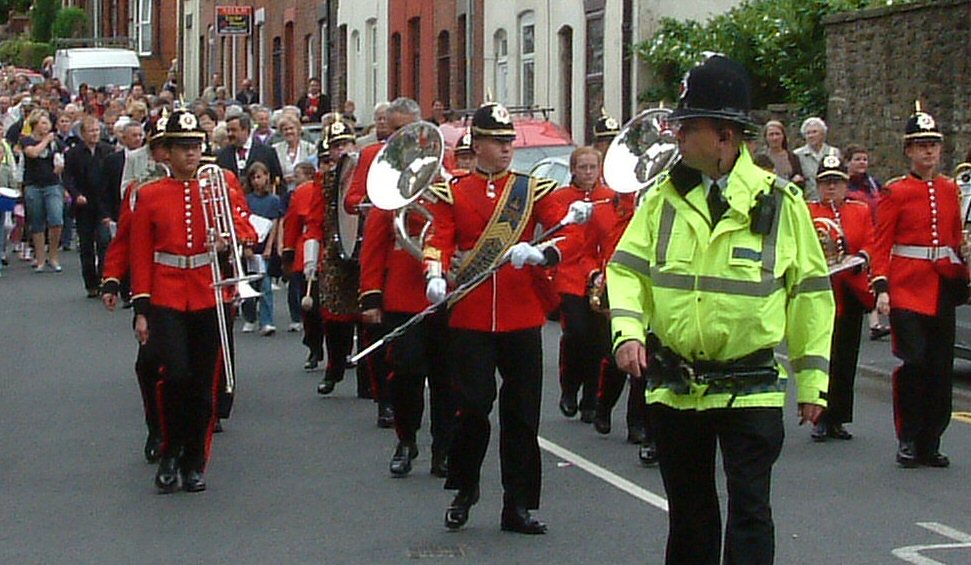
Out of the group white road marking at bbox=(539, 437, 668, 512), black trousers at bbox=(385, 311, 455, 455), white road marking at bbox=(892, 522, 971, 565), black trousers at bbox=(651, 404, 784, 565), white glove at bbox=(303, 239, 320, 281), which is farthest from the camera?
white glove at bbox=(303, 239, 320, 281)

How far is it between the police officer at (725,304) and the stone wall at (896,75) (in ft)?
52.3

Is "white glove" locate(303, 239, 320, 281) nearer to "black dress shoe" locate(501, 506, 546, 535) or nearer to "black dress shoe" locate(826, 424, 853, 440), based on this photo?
"black dress shoe" locate(826, 424, 853, 440)

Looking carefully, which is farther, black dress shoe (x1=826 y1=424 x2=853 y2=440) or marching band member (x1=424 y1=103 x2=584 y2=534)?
black dress shoe (x1=826 y1=424 x2=853 y2=440)

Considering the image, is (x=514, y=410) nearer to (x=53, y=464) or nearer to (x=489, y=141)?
(x=489, y=141)

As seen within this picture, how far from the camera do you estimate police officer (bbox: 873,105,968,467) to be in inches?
448

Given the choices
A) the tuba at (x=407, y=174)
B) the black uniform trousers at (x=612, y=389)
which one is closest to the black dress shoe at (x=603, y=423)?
the black uniform trousers at (x=612, y=389)

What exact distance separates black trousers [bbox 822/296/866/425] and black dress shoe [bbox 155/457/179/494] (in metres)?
4.00

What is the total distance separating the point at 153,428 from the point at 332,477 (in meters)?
1.29

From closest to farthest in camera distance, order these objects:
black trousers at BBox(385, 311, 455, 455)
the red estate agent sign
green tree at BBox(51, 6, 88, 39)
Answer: black trousers at BBox(385, 311, 455, 455) → the red estate agent sign → green tree at BBox(51, 6, 88, 39)

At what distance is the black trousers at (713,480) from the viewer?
259 inches

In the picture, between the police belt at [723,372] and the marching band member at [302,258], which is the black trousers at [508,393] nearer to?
the police belt at [723,372]

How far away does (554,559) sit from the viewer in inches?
348

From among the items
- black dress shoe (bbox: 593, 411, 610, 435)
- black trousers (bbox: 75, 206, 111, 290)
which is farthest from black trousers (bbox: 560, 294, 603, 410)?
black trousers (bbox: 75, 206, 111, 290)

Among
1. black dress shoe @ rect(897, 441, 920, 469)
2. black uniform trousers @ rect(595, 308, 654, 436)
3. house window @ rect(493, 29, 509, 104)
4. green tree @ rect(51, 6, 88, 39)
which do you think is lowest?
black dress shoe @ rect(897, 441, 920, 469)
